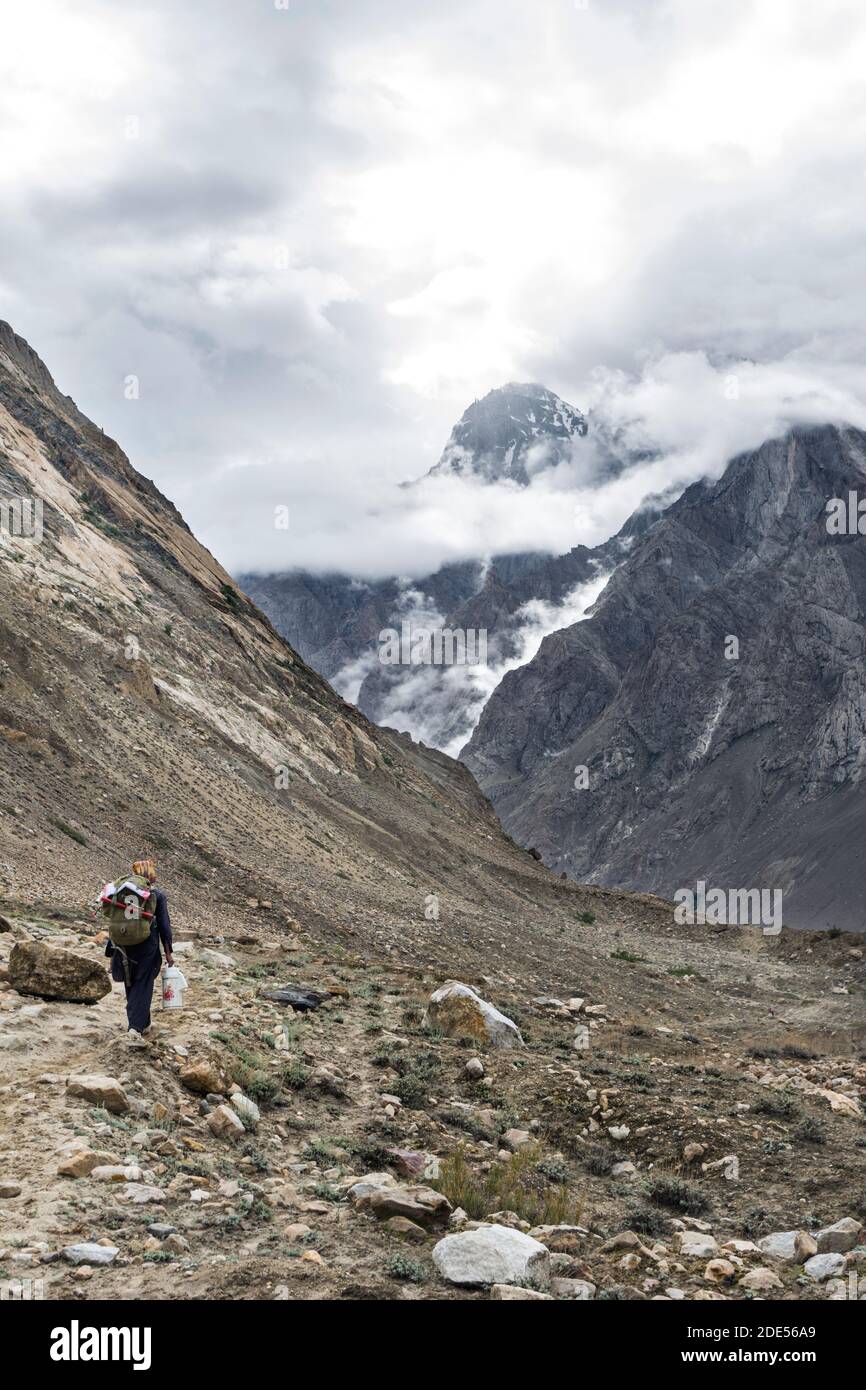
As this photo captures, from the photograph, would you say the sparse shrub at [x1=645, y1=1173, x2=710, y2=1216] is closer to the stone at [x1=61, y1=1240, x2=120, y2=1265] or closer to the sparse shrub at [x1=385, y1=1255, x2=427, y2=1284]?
the sparse shrub at [x1=385, y1=1255, x2=427, y2=1284]

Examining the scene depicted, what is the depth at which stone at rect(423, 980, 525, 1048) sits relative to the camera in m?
15.1

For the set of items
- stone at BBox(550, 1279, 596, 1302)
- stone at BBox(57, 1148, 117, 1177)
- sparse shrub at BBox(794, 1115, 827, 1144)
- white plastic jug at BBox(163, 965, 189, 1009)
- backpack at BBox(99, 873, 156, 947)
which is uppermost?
backpack at BBox(99, 873, 156, 947)

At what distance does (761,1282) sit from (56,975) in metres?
8.45

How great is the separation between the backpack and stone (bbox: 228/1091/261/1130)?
2.24 meters

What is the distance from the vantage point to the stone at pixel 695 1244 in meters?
7.98

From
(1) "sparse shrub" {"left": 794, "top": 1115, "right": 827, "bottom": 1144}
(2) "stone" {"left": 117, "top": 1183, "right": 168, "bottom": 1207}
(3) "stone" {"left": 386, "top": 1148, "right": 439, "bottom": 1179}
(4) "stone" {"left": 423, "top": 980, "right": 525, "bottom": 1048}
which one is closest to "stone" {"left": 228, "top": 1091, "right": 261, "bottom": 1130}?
(3) "stone" {"left": 386, "top": 1148, "right": 439, "bottom": 1179}

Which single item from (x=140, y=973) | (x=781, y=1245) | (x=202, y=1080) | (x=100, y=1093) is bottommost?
(x=781, y=1245)

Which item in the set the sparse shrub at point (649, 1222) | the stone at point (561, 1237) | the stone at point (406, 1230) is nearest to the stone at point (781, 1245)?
the sparse shrub at point (649, 1222)

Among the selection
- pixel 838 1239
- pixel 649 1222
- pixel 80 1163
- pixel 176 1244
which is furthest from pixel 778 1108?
pixel 80 1163

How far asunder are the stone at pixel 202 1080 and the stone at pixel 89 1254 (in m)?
3.46

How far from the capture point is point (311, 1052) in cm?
1275

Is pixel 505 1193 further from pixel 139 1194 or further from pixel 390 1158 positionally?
pixel 139 1194

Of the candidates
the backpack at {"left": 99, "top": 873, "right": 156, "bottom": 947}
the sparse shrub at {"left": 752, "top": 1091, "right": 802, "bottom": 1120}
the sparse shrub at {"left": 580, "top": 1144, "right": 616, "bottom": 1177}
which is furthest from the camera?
the sparse shrub at {"left": 752, "top": 1091, "right": 802, "bottom": 1120}
